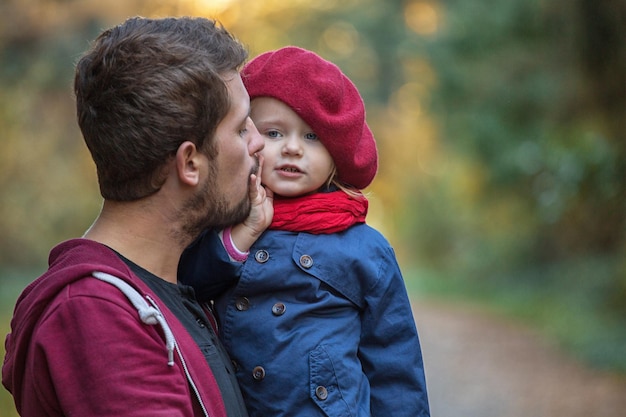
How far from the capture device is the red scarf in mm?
2785

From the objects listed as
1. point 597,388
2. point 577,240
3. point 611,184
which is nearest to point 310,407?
point 597,388

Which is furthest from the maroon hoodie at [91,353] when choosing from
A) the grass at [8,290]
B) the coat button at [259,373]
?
the grass at [8,290]

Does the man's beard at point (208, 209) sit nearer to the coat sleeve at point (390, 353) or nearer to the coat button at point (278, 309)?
the coat button at point (278, 309)

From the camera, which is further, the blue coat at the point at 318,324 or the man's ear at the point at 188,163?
the blue coat at the point at 318,324

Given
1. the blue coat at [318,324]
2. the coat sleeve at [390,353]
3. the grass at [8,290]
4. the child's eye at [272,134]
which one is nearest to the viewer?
the blue coat at [318,324]

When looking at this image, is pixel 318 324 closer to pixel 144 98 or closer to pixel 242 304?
pixel 242 304

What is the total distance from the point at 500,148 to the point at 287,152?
1170cm

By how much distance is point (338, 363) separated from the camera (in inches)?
104

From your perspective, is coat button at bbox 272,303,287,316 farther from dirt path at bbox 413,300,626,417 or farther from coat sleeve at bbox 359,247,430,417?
dirt path at bbox 413,300,626,417

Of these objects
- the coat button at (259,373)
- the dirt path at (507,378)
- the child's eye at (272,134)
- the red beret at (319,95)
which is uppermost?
the red beret at (319,95)

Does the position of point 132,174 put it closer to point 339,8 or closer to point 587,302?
point 587,302

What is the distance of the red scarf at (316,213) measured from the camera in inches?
110

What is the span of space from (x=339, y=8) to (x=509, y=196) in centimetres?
2143

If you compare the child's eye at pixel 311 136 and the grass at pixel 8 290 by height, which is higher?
the child's eye at pixel 311 136
